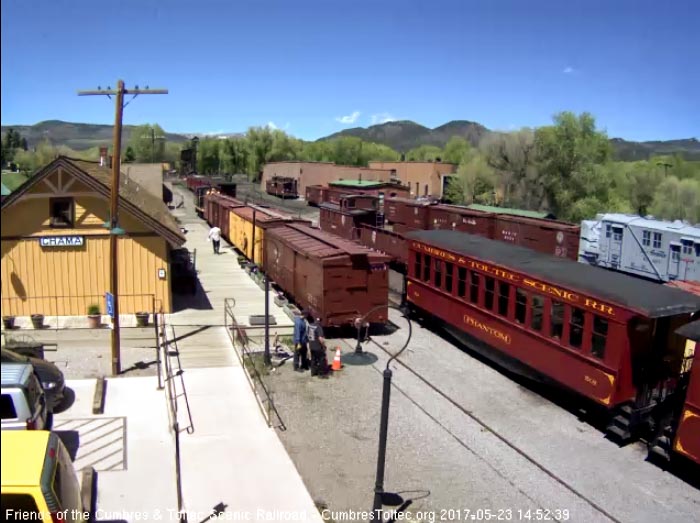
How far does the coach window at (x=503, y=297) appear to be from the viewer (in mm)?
15023

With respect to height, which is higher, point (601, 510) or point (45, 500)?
point (45, 500)

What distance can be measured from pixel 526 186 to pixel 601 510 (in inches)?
1936

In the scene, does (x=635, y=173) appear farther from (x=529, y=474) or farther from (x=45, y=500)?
(x=45, y=500)

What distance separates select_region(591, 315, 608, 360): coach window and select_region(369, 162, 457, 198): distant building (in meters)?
59.7

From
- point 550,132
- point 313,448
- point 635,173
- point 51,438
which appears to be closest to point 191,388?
point 313,448

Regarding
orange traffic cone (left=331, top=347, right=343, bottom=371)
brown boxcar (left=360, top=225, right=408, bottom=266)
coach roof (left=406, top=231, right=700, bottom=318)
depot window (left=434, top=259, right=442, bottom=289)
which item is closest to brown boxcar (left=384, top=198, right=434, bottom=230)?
brown boxcar (left=360, top=225, right=408, bottom=266)

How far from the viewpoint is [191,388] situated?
44.6 ft

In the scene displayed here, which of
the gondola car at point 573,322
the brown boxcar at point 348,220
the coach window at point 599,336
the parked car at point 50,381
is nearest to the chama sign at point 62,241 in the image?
the parked car at point 50,381

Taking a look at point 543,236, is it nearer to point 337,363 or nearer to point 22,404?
point 337,363

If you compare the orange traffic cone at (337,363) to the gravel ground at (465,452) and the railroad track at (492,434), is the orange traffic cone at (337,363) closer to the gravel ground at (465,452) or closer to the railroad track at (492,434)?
the gravel ground at (465,452)

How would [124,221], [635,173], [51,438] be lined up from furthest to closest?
[635,173], [124,221], [51,438]

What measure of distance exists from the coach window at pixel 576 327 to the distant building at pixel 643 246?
16.5 meters

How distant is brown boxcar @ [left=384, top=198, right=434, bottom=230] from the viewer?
36562 millimetres

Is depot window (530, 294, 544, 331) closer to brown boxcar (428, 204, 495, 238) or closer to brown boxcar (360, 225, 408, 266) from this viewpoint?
brown boxcar (360, 225, 408, 266)
